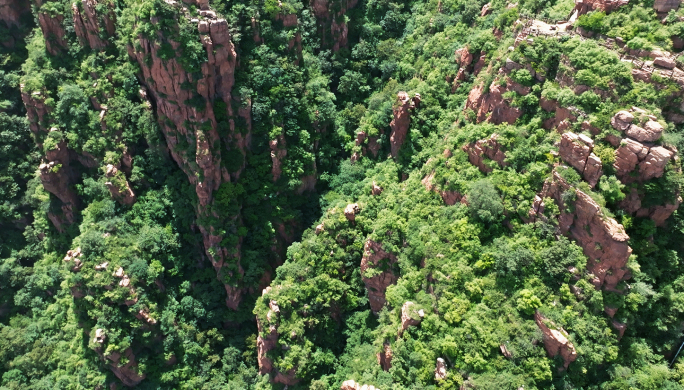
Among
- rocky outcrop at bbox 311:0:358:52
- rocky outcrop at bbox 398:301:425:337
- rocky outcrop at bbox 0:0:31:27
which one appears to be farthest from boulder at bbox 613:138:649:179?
rocky outcrop at bbox 0:0:31:27

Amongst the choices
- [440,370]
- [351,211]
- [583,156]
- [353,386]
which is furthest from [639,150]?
[353,386]

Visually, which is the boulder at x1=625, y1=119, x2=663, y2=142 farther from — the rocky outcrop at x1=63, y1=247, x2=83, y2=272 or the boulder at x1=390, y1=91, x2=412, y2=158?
the rocky outcrop at x1=63, y1=247, x2=83, y2=272

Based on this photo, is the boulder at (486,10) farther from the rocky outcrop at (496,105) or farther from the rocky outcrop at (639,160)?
the rocky outcrop at (639,160)

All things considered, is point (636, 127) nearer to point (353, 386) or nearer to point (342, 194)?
point (353, 386)

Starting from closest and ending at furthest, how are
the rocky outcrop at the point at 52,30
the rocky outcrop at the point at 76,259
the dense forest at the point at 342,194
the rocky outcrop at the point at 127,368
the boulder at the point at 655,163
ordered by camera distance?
the boulder at the point at 655,163, the dense forest at the point at 342,194, the rocky outcrop at the point at 127,368, the rocky outcrop at the point at 76,259, the rocky outcrop at the point at 52,30

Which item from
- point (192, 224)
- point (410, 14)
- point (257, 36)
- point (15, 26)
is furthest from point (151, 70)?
point (410, 14)

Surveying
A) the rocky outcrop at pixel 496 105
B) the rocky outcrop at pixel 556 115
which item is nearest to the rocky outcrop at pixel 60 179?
the rocky outcrop at pixel 496 105
